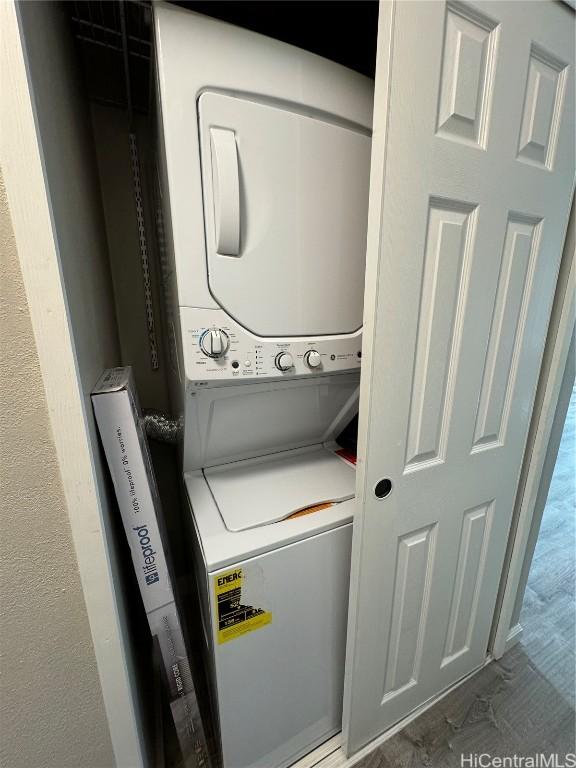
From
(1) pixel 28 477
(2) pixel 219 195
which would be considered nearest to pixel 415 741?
(1) pixel 28 477

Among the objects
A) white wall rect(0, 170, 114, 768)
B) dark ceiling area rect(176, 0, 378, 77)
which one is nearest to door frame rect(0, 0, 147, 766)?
white wall rect(0, 170, 114, 768)

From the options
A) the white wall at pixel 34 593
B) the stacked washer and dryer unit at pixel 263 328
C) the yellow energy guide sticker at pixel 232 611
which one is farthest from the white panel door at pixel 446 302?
the white wall at pixel 34 593

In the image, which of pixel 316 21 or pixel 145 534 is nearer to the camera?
pixel 145 534

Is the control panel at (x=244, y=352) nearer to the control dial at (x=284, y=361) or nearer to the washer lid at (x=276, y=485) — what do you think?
the control dial at (x=284, y=361)

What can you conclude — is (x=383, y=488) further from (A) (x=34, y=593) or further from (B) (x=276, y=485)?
(A) (x=34, y=593)

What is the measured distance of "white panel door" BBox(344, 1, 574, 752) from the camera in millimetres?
676

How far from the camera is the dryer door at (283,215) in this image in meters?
0.71

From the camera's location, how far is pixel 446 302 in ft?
2.67

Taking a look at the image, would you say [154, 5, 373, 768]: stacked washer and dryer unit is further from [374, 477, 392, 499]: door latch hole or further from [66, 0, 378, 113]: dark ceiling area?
[66, 0, 378, 113]: dark ceiling area

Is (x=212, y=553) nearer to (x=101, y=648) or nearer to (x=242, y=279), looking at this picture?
(x=101, y=648)

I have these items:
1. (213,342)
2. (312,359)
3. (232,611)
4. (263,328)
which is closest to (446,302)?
(312,359)

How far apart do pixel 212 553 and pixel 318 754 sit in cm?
99

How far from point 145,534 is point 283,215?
0.90 meters

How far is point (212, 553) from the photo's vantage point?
79 cm
